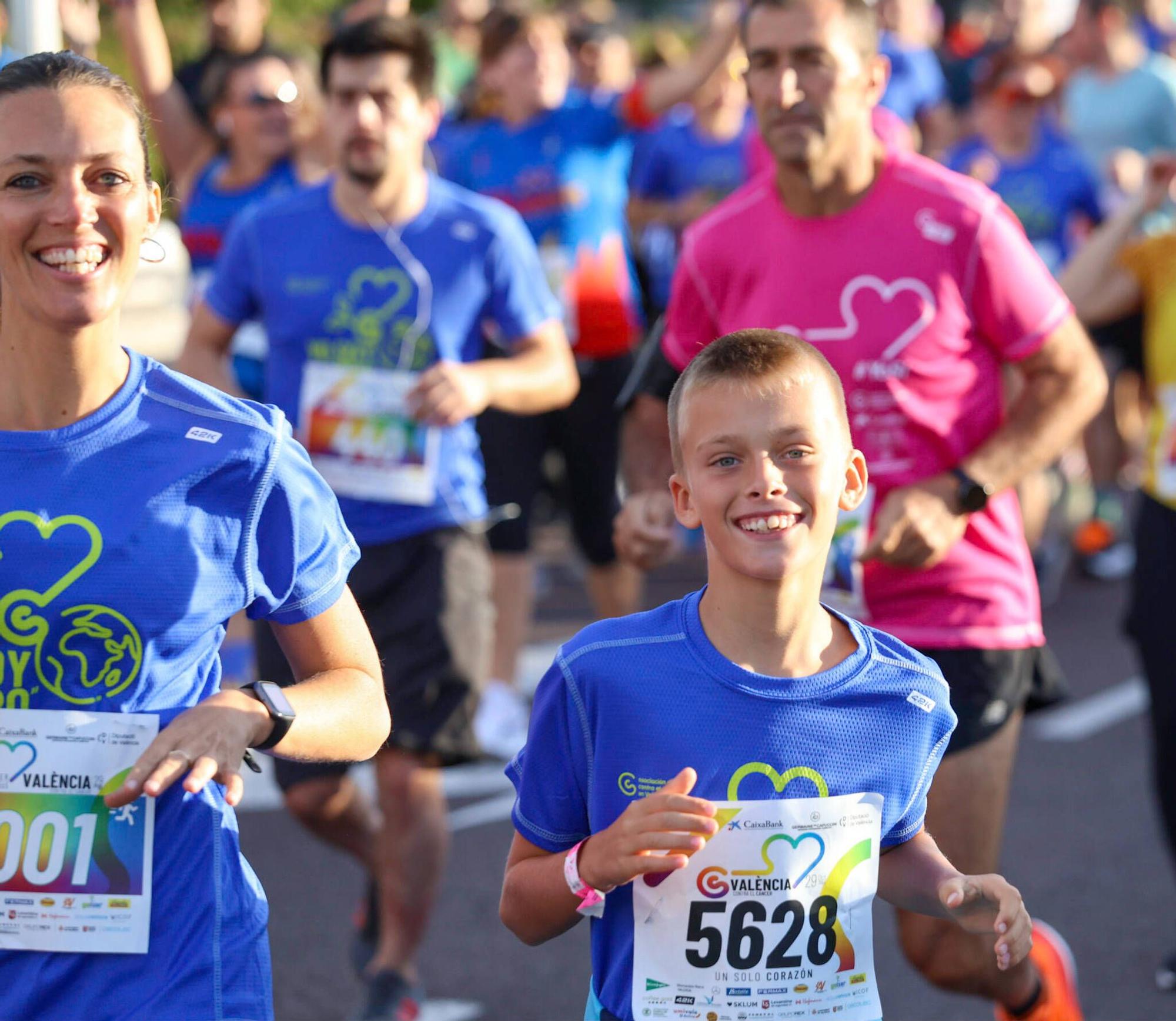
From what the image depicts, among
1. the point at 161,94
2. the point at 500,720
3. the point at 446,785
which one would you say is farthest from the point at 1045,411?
the point at 161,94

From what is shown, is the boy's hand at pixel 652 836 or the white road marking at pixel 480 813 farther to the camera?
the white road marking at pixel 480 813

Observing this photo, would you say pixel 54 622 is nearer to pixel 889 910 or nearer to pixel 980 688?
pixel 980 688

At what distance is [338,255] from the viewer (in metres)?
5.04

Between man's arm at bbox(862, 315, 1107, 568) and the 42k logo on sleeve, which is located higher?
man's arm at bbox(862, 315, 1107, 568)

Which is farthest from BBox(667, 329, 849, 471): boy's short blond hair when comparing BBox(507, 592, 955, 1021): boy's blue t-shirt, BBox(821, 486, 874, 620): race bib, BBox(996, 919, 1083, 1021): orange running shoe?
BBox(996, 919, 1083, 1021): orange running shoe

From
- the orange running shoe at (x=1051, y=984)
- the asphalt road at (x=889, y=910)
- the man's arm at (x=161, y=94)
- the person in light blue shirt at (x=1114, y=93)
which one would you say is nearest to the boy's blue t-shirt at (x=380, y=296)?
the asphalt road at (x=889, y=910)

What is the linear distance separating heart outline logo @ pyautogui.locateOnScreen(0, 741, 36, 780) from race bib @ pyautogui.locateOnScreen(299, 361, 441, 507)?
2.36 m

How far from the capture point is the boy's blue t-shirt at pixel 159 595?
2617 millimetres

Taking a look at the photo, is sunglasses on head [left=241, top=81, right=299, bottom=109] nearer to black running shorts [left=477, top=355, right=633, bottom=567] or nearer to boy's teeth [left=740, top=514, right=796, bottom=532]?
black running shorts [left=477, top=355, right=633, bottom=567]

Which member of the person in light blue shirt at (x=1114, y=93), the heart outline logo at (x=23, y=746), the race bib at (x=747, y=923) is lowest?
the race bib at (x=747, y=923)

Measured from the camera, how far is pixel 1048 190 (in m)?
9.83

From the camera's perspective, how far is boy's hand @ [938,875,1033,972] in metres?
2.49

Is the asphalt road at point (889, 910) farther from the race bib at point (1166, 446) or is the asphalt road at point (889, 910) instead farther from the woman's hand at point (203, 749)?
the woman's hand at point (203, 749)

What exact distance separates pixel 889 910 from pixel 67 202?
3.65m
